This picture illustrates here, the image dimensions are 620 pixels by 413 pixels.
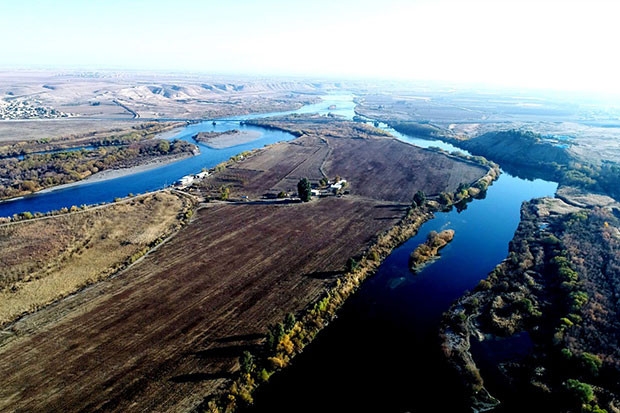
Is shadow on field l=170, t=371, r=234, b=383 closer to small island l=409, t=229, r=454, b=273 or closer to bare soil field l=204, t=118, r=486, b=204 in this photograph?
small island l=409, t=229, r=454, b=273

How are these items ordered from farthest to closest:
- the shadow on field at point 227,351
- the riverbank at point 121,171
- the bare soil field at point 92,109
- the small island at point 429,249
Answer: the bare soil field at point 92,109, the riverbank at point 121,171, the small island at point 429,249, the shadow on field at point 227,351

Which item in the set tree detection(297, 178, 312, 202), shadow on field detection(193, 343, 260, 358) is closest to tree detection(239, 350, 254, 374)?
shadow on field detection(193, 343, 260, 358)

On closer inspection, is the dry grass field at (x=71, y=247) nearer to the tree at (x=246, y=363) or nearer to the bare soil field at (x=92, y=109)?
the tree at (x=246, y=363)

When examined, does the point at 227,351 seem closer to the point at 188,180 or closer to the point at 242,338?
the point at 242,338

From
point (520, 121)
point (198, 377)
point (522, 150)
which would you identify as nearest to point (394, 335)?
point (198, 377)

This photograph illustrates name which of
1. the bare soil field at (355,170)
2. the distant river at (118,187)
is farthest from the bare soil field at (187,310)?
the distant river at (118,187)

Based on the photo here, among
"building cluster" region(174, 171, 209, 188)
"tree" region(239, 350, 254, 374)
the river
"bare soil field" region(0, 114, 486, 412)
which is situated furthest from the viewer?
"building cluster" region(174, 171, 209, 188)

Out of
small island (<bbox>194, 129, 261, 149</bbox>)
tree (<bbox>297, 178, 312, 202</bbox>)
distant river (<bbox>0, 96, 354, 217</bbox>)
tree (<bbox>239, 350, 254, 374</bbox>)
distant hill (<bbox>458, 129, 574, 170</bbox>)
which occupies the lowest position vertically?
distant river (<bbox>0, 96, 354, 217</bbox>)
